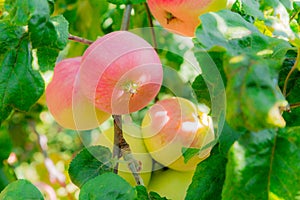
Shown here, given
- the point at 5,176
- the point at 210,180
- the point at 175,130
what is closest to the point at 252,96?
the point at 210,180

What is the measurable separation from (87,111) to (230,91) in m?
0.43

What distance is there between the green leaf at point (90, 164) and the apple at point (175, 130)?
0.11 meters

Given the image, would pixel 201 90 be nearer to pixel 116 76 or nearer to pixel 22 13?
pixel 116 76

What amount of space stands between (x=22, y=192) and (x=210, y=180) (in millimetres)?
279

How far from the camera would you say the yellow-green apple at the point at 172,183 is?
107 centimetres

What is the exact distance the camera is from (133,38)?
36.2 inches

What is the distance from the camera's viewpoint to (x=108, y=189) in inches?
31.2

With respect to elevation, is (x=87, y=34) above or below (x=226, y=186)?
below

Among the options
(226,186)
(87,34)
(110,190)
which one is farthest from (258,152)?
(87,34)

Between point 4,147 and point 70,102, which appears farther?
point 4,147

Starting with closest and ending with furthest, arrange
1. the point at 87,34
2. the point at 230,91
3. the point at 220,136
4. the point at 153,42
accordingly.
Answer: the point at 230,91, the point at 220,136, the point at 153,42, the point at 87,34

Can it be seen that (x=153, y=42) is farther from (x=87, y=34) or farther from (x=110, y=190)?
(x=110, y=190)

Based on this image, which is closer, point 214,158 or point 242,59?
point 242,59

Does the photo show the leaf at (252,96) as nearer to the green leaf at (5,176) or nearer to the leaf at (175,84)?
the leaf at (175,84)
